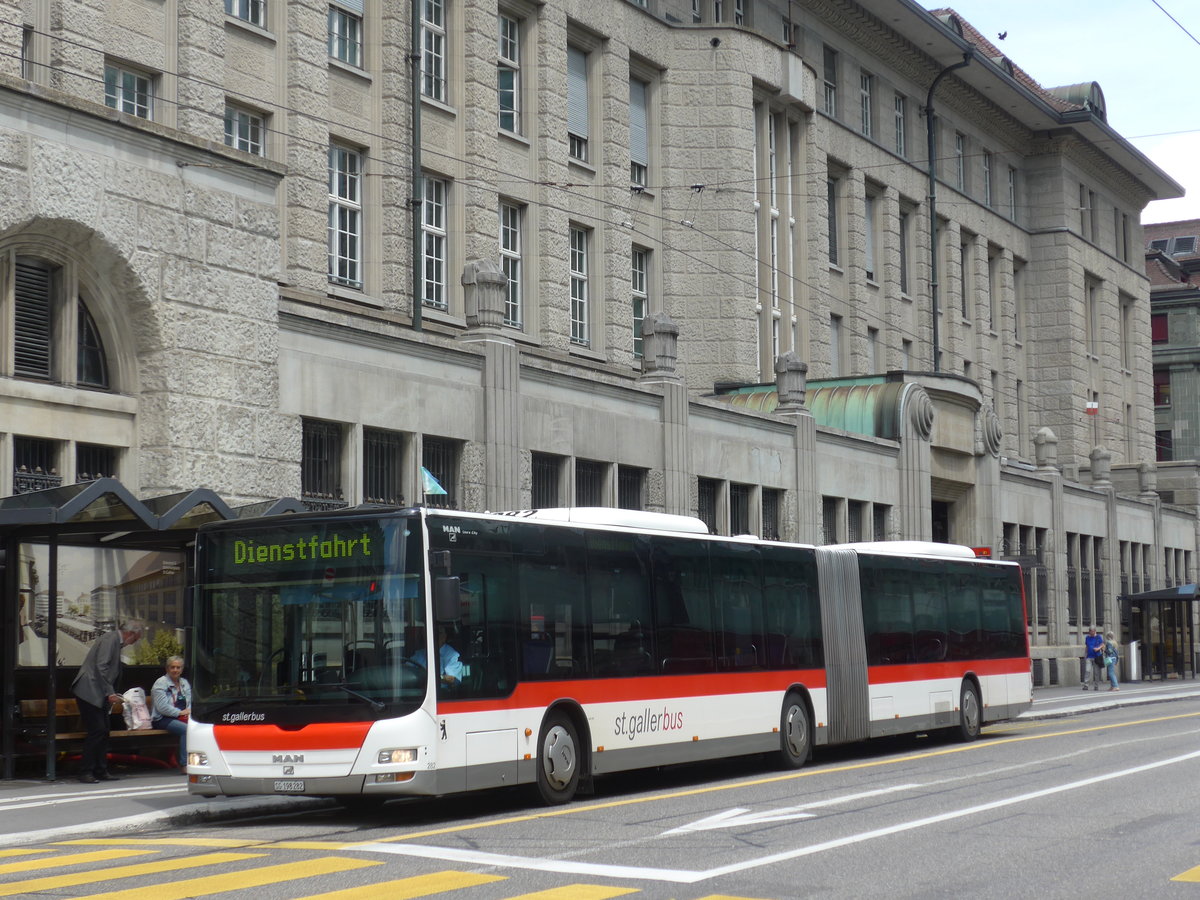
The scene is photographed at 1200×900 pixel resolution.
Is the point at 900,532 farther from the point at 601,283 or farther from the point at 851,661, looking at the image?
the point at 851,661

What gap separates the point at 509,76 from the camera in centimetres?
3391

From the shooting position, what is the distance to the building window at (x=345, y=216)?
29.0 metres

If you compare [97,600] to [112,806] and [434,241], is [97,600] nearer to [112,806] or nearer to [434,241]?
[112,806]

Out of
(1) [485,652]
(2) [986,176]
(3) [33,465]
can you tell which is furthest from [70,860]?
(2) [986,176]

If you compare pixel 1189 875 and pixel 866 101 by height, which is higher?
pixel 866 101

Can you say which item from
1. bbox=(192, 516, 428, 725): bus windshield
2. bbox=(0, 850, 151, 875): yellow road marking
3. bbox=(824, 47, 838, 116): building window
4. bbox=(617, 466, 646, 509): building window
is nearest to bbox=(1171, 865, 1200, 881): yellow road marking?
bbox=(192, 516, 428, 725): bus windshield

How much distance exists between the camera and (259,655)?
14.5 meters

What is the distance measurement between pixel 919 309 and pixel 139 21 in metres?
31.4

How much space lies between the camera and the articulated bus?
14.1 meters

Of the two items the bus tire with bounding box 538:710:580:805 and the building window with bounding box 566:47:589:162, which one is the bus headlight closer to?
the bus tire with bounding box 538:710:580:805

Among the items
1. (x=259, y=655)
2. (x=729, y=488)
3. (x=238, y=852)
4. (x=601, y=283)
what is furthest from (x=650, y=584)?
(x=601, y=283)

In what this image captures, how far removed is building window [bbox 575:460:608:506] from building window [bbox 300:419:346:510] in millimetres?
6248

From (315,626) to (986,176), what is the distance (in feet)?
152

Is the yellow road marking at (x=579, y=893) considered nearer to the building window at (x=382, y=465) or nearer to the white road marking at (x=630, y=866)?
the white road marking at (x=630, y=866)
